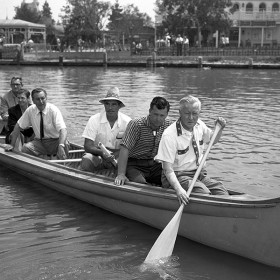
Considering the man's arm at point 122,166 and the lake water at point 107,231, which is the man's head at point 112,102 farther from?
the lake water at point 107,231

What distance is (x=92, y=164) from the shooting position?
291 inches

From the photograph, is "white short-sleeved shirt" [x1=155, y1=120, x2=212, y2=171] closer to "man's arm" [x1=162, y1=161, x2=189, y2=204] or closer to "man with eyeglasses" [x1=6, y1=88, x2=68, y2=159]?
"man's arm" [x1=162, y1=161, x2=189, y2=204]

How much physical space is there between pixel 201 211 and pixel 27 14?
280 ft

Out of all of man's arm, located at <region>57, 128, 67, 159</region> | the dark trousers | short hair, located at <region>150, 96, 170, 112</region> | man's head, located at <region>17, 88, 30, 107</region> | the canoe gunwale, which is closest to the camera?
the canoe gunwale

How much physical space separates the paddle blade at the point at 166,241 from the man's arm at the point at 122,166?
39.2 inches

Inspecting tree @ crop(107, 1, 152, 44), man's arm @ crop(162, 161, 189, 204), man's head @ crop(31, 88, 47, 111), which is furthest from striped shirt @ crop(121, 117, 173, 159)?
tree @ crop(107, 1, 152, 44)

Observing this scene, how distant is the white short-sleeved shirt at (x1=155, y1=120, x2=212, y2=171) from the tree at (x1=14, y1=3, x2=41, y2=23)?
84307mm

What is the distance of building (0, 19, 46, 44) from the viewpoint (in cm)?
6033

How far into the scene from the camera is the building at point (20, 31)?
6033 centimetres

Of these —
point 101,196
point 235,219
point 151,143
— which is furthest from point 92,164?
point 235,219

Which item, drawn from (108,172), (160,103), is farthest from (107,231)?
(160,103)

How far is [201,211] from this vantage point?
5727 millimetres

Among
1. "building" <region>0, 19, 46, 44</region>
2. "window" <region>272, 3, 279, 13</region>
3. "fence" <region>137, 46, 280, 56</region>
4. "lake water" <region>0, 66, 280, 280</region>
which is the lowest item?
"lake water" <region>0, 66, 280, 280</region>

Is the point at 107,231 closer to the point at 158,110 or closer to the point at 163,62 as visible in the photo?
the point at 158,110
